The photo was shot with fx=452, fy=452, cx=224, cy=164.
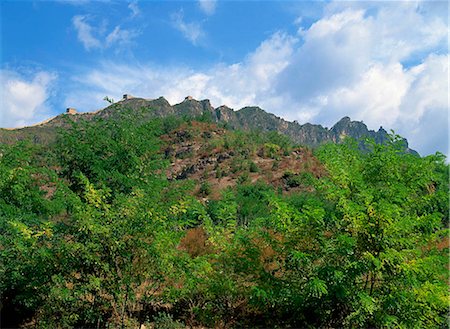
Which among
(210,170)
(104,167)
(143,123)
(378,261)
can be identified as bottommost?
(378,261)

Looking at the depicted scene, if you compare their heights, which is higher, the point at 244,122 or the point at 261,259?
the point at 244,122

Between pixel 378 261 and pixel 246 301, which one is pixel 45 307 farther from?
pixel 378 261

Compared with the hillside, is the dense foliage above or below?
below

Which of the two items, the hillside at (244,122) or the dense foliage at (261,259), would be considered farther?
the hillside at (244,122)

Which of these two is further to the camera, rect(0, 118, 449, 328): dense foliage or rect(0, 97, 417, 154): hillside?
rect(0, 97, 417, 154): hillside

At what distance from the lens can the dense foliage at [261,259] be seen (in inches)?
279

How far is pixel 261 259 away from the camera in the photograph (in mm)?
9148

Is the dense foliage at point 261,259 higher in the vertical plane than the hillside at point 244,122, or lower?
lower

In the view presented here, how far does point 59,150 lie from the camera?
42.4ft

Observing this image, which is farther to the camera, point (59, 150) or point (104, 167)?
point (59, 150)

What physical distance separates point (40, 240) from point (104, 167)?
128 inches

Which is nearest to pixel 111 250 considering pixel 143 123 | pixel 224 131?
pixel 143 123

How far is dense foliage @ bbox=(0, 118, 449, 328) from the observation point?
7.09 m

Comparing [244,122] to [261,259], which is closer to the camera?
[261,259]
